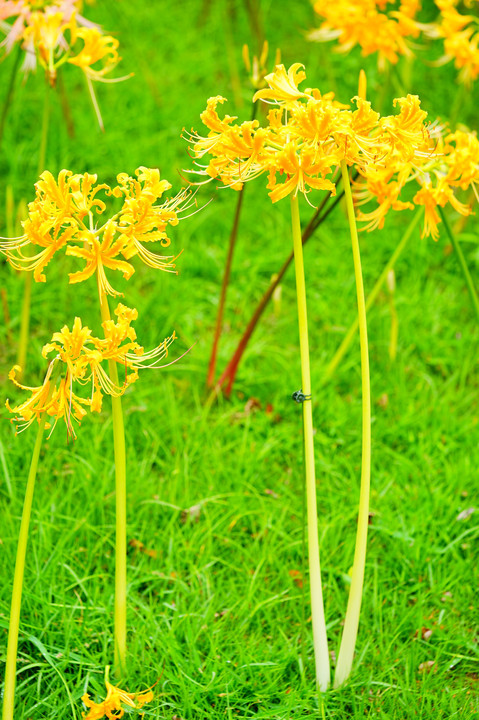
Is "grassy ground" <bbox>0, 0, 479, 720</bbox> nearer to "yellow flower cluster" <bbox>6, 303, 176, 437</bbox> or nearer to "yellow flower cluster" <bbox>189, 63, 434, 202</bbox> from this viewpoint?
"yellow flower cluster" <bbox>6, 303, 176, 437</bbox>

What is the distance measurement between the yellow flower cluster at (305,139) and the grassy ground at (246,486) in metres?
1.24

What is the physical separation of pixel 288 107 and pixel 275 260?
2035 mm

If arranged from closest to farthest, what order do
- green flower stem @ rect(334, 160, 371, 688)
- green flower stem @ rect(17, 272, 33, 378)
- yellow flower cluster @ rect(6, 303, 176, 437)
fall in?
yellow flower cluster @ rect(6, 303, 176, 437)
green flower stem @ rect(334, 160, 371, 688)
green flower stem @ rect(17, 272, 33, 378)

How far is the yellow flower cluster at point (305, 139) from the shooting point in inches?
63.9

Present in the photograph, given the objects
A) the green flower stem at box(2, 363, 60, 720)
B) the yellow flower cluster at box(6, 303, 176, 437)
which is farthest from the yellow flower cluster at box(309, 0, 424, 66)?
the green flower stem at box(2, 363, 60, 720)

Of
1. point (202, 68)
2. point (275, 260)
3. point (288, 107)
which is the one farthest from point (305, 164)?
point (202, 68)

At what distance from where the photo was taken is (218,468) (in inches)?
107

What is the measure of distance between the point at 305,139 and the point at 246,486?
4.56 feet

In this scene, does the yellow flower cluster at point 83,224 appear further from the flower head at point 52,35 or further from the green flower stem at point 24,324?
the green flower stem at point 24,324

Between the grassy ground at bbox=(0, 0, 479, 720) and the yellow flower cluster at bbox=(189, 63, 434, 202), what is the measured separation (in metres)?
1.24

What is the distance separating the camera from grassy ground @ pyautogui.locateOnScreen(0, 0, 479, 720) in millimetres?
2094

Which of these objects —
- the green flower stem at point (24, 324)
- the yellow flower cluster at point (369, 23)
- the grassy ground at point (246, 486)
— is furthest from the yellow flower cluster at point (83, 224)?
the yellow flower cluster at point (369, 23)

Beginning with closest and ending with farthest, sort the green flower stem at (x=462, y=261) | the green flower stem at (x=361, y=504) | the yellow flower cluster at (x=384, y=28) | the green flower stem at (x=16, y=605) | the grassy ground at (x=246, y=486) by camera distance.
→ the green flower stem at (x=16, y=605), the green flower stem at (x=361, y=504), the grassy ground at (x=246, y=486), the green flower stem at (x=462, y=261), the yellow flower cluster at (x=384, y=28)

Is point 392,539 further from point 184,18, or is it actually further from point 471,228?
point 184,18
